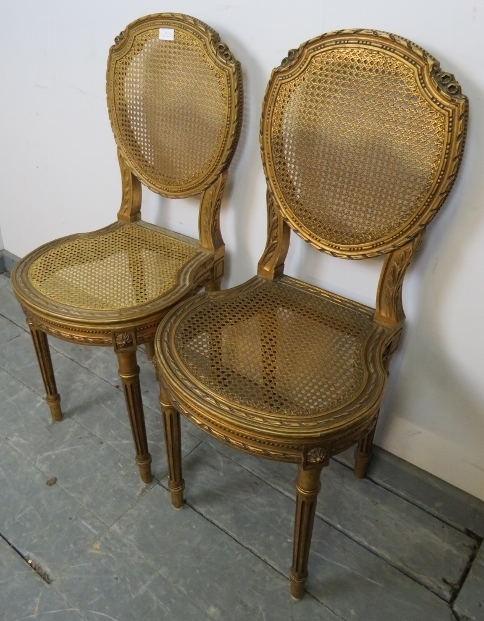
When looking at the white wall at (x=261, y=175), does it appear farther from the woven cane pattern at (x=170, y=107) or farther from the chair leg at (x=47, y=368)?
the chair leg at (x=47, y=368)

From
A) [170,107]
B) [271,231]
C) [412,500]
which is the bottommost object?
[412,500]

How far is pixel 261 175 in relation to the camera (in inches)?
51.6

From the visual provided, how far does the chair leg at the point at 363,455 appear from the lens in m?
1.37

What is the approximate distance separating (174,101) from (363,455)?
3.42 ft

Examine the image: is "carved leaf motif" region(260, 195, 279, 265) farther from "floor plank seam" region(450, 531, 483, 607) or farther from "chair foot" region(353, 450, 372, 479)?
"floor plank seam" region(450, 531, 483, 607)

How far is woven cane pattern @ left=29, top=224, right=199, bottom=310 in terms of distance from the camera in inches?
48.1

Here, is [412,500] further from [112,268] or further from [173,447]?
[112,268]

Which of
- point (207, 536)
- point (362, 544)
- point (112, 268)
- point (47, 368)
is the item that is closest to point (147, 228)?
point (112, 268)

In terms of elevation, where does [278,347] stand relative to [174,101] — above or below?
below

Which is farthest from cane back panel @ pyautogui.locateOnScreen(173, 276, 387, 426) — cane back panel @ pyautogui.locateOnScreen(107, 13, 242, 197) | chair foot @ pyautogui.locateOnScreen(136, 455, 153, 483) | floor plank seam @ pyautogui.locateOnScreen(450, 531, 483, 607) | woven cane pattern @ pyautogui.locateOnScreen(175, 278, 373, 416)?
floor plank seam @ pyautogui.locateOnScreen(450, 531, 483, 607)

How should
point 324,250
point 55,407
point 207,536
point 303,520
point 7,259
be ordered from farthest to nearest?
1. point 7,259
2. point 55,407
3. point 207,536
4. point 324,250
5. point 303,520

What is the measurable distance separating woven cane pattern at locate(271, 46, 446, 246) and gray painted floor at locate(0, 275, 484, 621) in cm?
72

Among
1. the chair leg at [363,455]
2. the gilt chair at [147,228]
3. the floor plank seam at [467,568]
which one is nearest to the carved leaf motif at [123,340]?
the gilt chair at [147,228]

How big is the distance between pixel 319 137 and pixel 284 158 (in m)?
0.10
